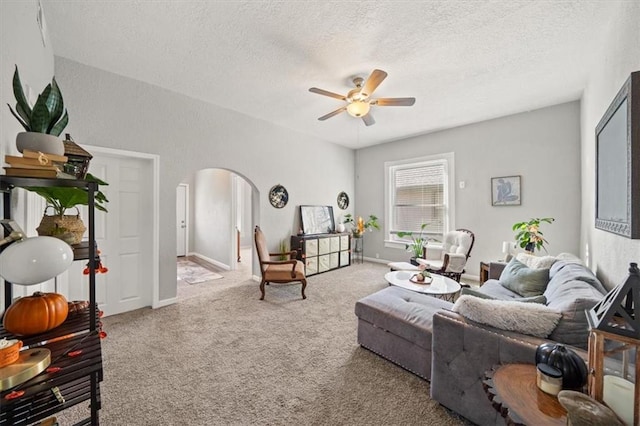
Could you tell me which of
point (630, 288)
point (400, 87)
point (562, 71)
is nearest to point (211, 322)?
point (630, 288)

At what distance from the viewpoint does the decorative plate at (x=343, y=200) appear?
6039 mm

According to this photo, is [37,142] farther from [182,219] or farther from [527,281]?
[182,219]

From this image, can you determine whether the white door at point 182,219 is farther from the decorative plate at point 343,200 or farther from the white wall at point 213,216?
the decorative plate at point 343,200

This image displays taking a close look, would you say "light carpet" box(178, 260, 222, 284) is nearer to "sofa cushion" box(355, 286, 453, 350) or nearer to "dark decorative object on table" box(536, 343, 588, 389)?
"sofa cushion" box(355, 286, 453, 350)

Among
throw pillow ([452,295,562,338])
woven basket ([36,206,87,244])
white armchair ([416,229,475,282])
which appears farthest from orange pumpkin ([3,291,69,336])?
white armchair ([416,229,475,282])

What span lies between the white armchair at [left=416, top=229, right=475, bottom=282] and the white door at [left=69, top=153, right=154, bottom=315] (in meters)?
4.11

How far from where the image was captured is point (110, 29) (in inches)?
88.4

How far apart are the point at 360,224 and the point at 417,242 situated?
1.46 m

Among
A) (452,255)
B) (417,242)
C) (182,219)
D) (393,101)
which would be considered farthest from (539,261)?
(182,219)

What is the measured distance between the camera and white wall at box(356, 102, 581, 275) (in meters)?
3.67

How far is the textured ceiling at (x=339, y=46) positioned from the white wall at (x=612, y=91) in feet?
0.70

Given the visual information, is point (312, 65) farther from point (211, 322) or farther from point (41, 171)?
point (211, 322)

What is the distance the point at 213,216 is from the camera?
6.15 meters

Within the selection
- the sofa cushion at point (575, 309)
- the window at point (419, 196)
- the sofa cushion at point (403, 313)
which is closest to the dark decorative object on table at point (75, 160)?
the sofa cushion at point (403, 313)
